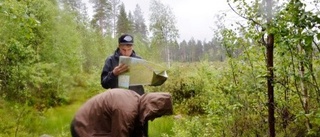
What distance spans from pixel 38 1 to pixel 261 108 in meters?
12.3

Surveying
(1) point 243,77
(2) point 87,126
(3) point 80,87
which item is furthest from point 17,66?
(2) point 87,126

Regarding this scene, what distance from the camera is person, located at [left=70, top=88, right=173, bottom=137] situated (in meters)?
2.78

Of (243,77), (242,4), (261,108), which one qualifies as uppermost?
(242,4)

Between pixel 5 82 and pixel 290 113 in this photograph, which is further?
pixel 5 82

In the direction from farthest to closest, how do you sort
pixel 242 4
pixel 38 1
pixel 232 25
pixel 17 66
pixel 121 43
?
pixel 38 1 → pixel 17 66 → pixel 232 25 → pixel 242 4 → pixel 121 43

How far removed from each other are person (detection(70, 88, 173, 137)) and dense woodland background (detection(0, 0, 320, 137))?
0.95 meters

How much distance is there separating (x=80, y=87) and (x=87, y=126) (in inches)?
652

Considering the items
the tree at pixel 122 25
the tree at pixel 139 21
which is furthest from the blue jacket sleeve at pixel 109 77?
the tree at pixel 139 21

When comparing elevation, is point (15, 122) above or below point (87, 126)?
below

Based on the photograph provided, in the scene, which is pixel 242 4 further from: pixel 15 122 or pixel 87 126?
pixel 15 122

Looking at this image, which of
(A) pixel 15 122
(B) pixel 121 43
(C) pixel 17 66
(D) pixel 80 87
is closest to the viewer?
(B) pixel 121 43

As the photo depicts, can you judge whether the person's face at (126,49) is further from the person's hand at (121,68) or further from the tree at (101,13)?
the tree at (101,13)

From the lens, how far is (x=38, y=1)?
15273 millimetres

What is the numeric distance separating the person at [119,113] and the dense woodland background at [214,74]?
946mm
